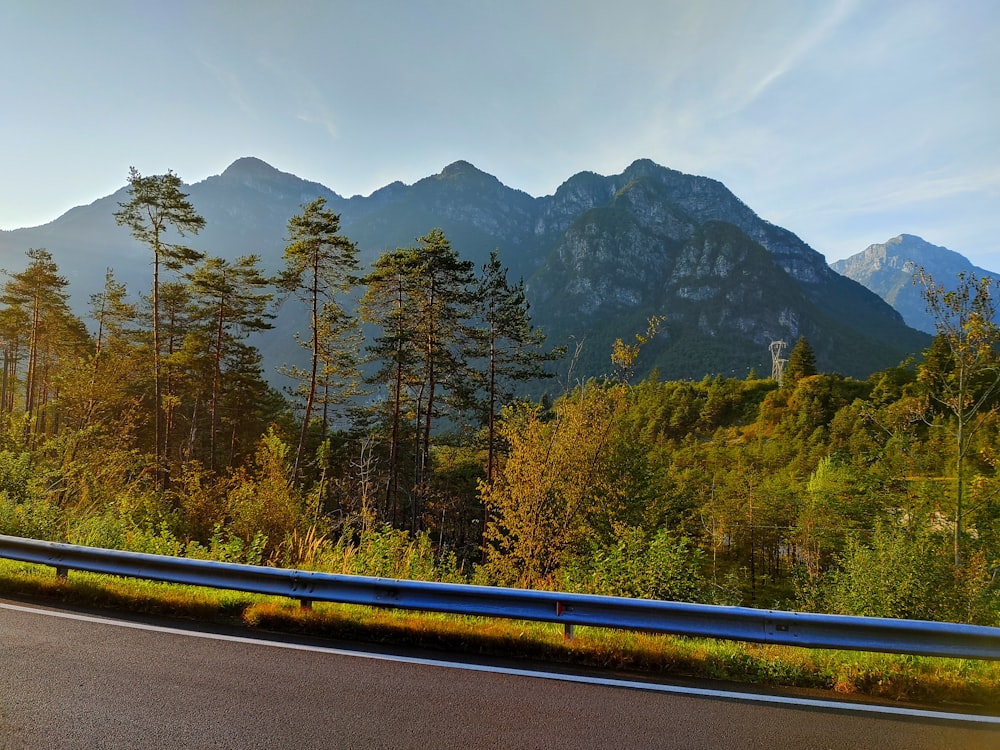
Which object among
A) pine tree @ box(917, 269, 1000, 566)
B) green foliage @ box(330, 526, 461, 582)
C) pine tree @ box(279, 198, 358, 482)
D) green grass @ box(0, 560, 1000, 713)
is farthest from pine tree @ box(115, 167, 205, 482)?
pine tree @ box(917, 269, 1000, 566)

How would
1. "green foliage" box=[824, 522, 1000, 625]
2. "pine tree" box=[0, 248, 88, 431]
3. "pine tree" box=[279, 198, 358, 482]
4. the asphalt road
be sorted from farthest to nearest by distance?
"pine tree" box=[0, 248, 88, 431], "pine tree" box=[279, 198, 358, 482], "green foliage" box=[824, 522, 1000, 625], the asphalt road

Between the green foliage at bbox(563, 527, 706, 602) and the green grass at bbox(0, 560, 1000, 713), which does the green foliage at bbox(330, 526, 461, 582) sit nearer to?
the green grass at bbox(0, 560, 1000, 713)

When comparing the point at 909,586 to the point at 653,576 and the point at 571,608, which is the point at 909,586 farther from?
the point at 571,608

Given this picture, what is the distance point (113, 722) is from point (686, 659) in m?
3.90

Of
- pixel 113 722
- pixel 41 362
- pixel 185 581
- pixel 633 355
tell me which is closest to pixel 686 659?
pixel 113 722

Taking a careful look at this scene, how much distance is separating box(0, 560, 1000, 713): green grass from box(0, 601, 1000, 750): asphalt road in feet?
1.26

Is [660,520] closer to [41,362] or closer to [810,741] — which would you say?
[810,741]

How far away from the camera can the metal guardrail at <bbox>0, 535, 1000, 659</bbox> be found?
3.72 meters

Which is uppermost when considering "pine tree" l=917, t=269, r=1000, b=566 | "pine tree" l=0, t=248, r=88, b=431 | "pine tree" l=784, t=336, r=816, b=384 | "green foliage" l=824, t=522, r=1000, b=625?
"pine tree" l=784, t=336, r=816, b=384

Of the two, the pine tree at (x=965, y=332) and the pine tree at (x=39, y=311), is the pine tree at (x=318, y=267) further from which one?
the pine tree at (x=965, y=332)

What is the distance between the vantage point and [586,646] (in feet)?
14.1

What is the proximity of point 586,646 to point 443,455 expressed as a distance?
31040 millimetres

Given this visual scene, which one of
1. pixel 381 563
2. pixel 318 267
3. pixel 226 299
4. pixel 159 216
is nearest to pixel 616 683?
pixel 381 563

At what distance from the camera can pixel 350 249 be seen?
960 inches
